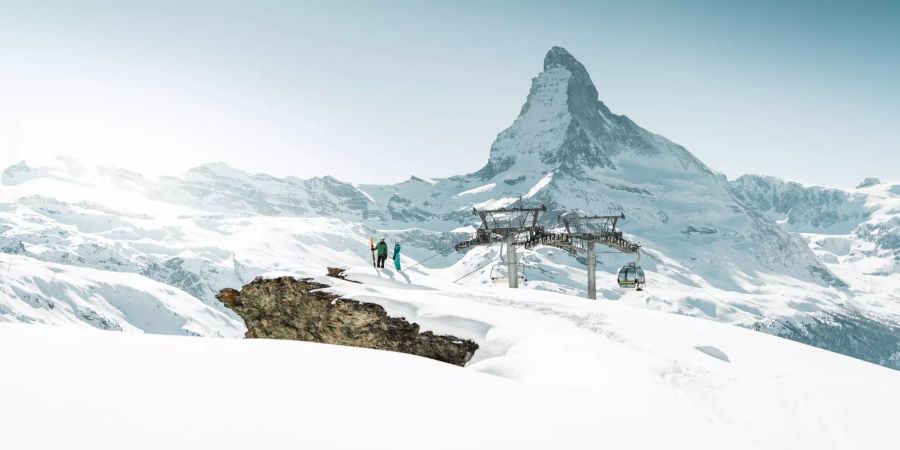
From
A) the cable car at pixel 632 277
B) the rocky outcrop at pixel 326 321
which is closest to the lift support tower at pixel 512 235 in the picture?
the cable car at pixel 632 277

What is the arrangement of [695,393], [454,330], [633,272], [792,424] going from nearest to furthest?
[792,424] → [695,393] → [454,330] → [633,272]

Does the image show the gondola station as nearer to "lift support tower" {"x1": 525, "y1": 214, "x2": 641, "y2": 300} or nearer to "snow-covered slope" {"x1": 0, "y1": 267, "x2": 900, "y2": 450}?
"lift support tower" {"x1": 525, "y1": 214, "x2": 641, "y2": 300}

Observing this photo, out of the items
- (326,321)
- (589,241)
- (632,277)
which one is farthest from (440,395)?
(632,277)

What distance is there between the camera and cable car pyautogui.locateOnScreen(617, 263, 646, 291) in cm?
3691

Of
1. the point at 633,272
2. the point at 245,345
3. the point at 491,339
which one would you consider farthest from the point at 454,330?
the point at 633,272

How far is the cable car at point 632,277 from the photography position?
1453 inches

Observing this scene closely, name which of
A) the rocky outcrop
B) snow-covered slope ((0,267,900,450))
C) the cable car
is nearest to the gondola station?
the cable car

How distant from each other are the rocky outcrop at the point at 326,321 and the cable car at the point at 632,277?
23973 mm

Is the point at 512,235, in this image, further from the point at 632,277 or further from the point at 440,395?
the point at 440,395

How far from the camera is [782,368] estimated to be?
12.5 meters

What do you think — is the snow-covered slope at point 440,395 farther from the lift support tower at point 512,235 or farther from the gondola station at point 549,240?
the gondola station at point 549,240

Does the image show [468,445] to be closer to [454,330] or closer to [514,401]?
[514,401]

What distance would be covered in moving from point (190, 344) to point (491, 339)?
21.2ft

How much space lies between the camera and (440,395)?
309 inches
